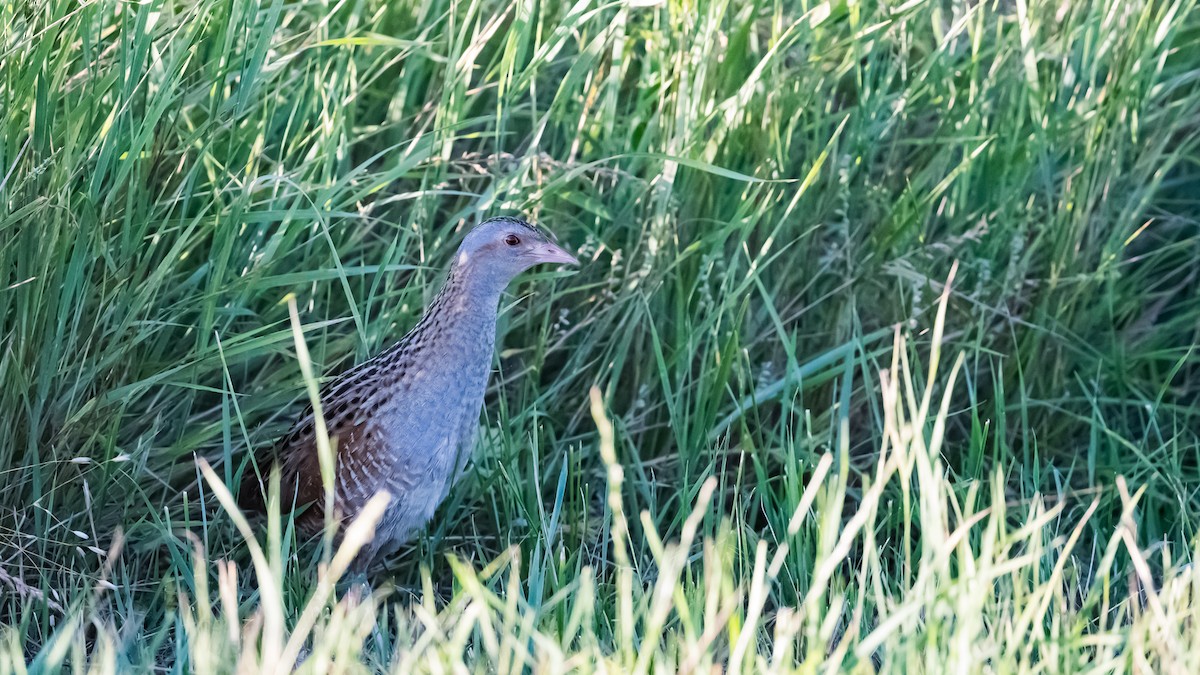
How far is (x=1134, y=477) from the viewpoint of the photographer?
11.2 feet

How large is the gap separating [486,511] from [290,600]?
67 centimetres

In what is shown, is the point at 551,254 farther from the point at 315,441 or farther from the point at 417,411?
the point at 315,441

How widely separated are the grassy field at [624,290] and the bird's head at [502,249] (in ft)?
0.54

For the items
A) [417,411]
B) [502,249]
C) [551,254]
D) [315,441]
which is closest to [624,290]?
[551,254]

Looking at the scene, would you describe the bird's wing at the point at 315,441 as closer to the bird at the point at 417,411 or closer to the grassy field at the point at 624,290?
the bird at the point at 417,411

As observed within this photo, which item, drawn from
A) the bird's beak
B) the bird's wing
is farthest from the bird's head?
the bird's wing

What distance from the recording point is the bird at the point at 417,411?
306 cm

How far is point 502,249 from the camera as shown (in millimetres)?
3180

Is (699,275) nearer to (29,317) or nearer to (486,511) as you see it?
(486,511)

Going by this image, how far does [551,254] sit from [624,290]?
38 cm

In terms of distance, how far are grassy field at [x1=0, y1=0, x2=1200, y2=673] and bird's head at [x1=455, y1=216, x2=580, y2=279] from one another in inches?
6.5

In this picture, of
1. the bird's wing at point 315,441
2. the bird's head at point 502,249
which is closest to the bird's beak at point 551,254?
the bird's head at point 502,249

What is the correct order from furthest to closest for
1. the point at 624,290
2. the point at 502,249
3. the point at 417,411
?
the point at 624,290, the point at 502,249, the point at 417,411

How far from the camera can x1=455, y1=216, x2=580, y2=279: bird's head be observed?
3150 mm
